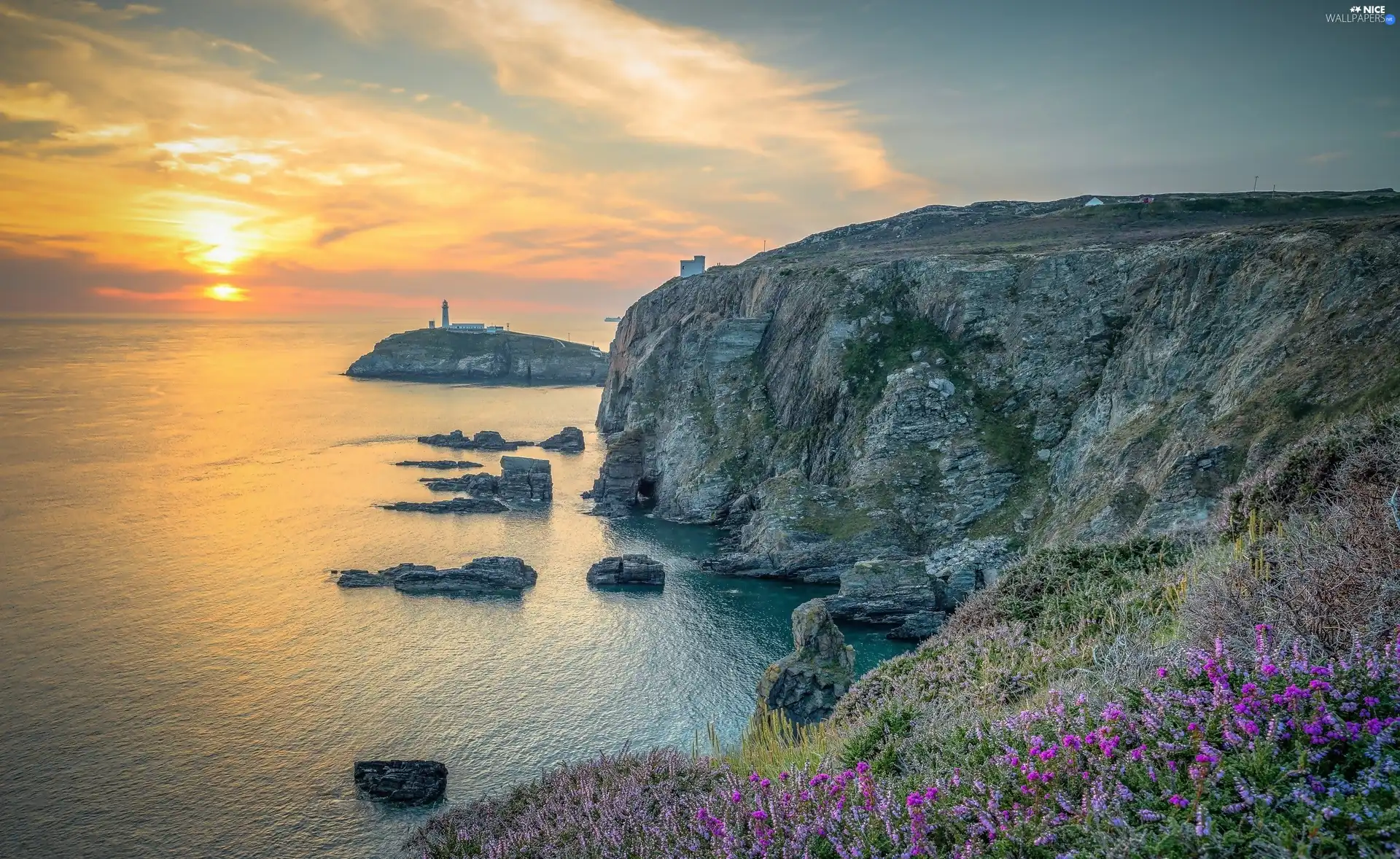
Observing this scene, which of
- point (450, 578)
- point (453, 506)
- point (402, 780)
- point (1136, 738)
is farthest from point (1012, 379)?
point (1136, 738)

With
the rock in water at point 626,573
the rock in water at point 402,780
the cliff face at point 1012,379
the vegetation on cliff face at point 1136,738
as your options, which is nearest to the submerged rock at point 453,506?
the cliff face at point 1012,379

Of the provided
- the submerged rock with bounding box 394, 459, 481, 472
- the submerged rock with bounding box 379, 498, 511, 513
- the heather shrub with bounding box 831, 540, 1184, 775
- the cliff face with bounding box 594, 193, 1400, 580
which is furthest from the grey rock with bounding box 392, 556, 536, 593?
the heather shrub with bounding box 831, 540, 1184, 775

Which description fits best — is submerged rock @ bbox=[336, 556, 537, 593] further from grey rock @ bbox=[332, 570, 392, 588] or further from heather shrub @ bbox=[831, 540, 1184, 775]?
heather shrub @ bbox=[831, 540, 1184, 775]

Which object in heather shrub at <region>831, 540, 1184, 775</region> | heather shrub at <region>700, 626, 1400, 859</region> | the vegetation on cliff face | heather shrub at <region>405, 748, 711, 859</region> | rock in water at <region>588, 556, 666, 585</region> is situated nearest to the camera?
heather shrub at <region>700, 626, 1400, 859</region>

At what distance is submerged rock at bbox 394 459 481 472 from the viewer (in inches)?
4240

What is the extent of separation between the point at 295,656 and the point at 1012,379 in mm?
65643

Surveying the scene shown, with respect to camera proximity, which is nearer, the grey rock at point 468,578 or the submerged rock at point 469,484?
the grey rock at point 468,578

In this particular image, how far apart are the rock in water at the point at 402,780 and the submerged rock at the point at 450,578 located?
2639cm

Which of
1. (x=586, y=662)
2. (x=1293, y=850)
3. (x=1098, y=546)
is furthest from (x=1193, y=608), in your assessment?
(x=586, y=662)

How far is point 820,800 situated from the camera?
8.05 meters

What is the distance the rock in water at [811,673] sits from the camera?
103ft

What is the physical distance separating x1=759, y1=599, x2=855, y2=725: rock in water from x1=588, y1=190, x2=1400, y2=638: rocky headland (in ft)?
41.3

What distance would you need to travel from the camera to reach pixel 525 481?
9400cm

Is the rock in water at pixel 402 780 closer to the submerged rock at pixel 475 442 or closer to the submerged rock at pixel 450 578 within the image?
the submerged rock at pixel 450 578
